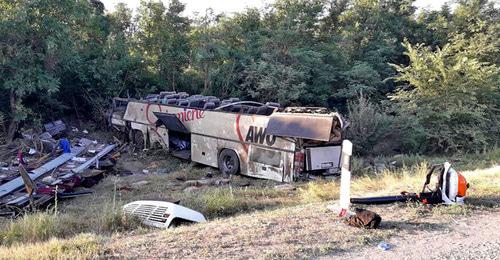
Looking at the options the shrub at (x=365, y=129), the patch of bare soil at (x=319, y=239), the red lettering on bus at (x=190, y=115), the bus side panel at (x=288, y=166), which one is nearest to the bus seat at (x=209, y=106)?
the red lettering on bus at (x=190, y=115)

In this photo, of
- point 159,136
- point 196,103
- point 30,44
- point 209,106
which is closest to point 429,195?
point 209,106

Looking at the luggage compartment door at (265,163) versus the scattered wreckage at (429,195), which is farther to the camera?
the luggage compartment door at (265,163)

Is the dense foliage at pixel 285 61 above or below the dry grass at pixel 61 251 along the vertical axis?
above

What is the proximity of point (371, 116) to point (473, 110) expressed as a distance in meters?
4.69

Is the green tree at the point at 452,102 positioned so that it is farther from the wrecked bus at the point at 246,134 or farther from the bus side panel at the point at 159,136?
the bus side panel at the point at 159,136

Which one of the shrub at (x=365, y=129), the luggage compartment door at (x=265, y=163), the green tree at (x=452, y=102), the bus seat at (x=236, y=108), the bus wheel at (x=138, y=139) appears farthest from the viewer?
the green tree at (x=452, y=102)

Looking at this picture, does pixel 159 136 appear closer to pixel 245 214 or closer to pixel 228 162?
pixel 228 162

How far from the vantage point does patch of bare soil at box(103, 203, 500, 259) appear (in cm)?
425

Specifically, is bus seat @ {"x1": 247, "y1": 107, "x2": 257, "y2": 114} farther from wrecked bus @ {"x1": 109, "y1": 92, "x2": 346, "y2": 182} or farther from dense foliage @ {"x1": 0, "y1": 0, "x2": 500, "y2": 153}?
dense foliage @ {"x1": 0, "y1": 0, "x2": 500, "y2": 153}

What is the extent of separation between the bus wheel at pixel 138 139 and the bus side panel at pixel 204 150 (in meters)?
Result: 2.93

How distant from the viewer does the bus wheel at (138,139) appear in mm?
15477

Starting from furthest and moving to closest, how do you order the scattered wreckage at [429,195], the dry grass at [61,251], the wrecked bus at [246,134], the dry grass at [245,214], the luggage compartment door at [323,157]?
the luggage compartment door at [323,157] → the wrecked bus at [246,134] → the scattered wreckage at [429,195] → the dry grass at [245,214] → the dry grass at [61,251]

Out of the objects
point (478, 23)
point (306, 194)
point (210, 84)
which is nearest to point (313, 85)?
point (210, 84)

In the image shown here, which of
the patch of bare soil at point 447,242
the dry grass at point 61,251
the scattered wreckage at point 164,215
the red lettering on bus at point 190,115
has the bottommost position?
the scattered wreckage at point 164,215
